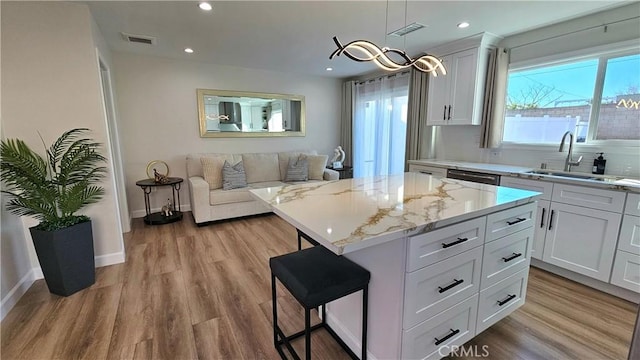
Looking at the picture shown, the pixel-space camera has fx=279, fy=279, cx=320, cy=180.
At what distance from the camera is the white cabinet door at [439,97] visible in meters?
3.52

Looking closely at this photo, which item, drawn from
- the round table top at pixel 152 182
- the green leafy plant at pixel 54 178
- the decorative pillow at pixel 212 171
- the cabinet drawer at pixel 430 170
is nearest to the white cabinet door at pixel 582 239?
the cabinet drawer at pixel 430 170

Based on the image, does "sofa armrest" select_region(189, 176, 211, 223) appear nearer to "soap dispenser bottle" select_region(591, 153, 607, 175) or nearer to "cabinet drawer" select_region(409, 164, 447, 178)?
"cabinet drawer" select_region(409, 164, 447, 178)

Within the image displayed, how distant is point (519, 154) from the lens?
323 centimetres

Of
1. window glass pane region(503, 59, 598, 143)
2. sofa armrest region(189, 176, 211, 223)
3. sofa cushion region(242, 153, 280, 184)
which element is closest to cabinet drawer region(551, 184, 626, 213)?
window glass pane region(503, 59, 598, 143)

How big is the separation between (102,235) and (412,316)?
9.60ft

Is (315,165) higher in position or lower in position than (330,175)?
higher

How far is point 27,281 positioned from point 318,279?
2738 millimetres

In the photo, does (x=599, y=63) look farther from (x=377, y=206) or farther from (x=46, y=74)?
(x=46, y=74)

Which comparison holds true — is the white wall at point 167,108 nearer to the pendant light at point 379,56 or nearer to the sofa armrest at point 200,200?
the sofa armrest at point 200,200

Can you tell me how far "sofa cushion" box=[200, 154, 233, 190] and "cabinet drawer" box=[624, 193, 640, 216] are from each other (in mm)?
4399

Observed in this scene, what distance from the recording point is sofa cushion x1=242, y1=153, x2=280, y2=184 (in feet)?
15.1

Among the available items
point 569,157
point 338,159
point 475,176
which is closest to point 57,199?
point 475,176

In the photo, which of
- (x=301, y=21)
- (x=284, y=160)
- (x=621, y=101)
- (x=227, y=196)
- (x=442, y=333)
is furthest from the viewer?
(x=284, y=160)

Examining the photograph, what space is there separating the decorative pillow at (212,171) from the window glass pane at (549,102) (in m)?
3.91
